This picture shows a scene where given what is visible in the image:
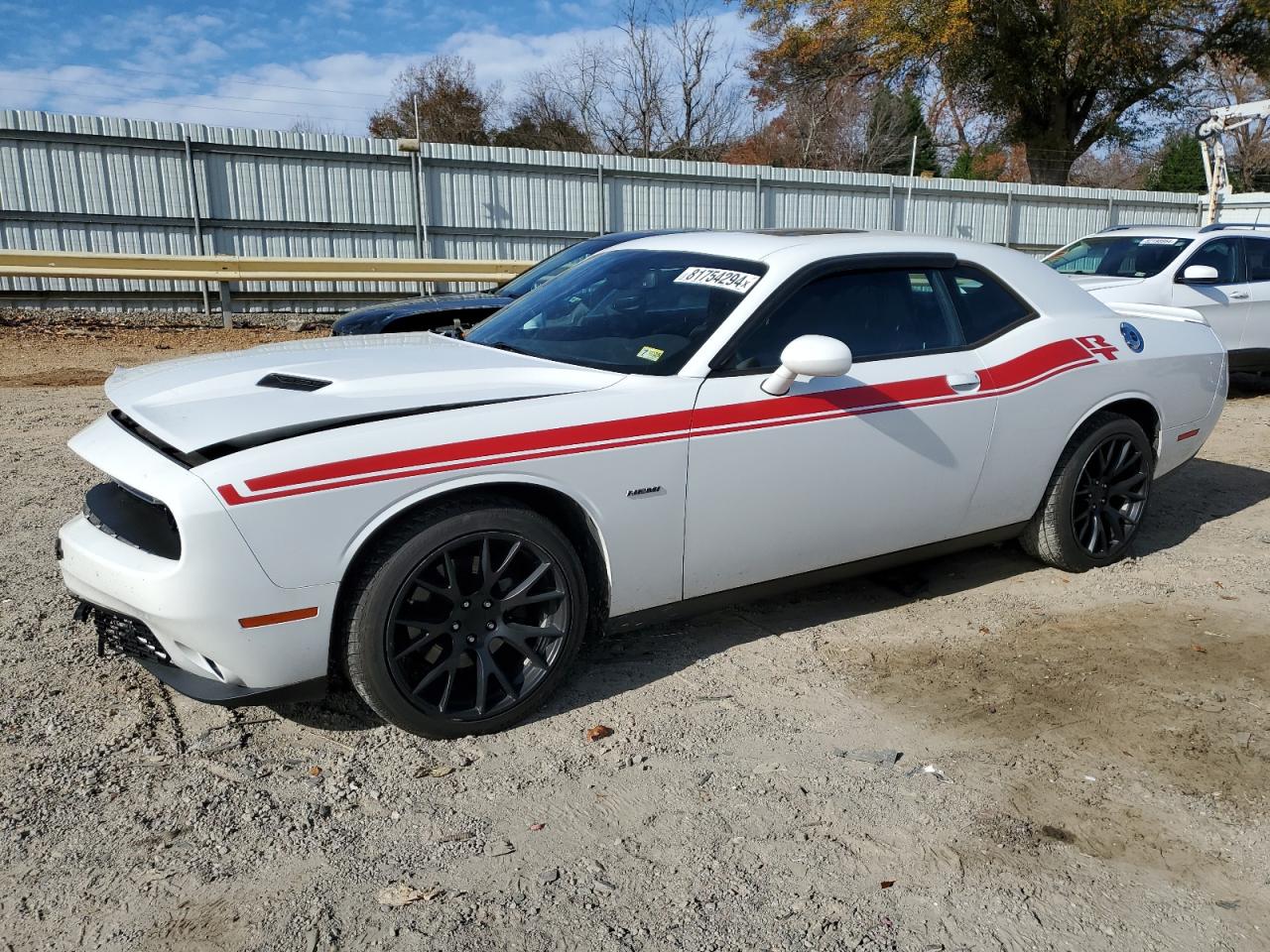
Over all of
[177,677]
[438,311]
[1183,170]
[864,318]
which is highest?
[1183,170]

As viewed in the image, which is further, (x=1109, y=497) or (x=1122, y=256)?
(x=1122, y=256)

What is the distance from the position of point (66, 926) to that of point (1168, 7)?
108 feet

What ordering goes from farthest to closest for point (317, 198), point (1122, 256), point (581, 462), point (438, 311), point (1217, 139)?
1. point (317, 198)
2. point (1217, 139)
3. point (1122, 256)
4. point (438, 311)
5. point (581, 462)

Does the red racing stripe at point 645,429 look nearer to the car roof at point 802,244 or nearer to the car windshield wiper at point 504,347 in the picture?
the car roof at point 802,244

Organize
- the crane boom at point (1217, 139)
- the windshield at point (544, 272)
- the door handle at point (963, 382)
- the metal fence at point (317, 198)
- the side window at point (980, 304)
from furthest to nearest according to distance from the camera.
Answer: the crane boom at point (1217, 139), the metal fence at point (317, 198), the windshield at point (544, 272), the side window at point (980, 304), the door handle at point (963, 382)

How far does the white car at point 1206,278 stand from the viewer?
9773 millimetres

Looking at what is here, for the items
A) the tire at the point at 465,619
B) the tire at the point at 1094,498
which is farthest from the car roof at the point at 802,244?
the tire at the point at 465,619

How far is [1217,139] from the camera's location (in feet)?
52.6

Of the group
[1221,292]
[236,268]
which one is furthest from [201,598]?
A: [236,268]

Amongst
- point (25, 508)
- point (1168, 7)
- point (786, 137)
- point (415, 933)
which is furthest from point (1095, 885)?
point (786, 137)

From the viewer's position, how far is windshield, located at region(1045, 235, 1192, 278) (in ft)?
33.2

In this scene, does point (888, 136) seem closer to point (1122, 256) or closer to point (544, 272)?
point (1122, 256)

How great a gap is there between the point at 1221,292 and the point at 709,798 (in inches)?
357

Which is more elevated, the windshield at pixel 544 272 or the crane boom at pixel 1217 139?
the crane boom at pixel 1217 139
